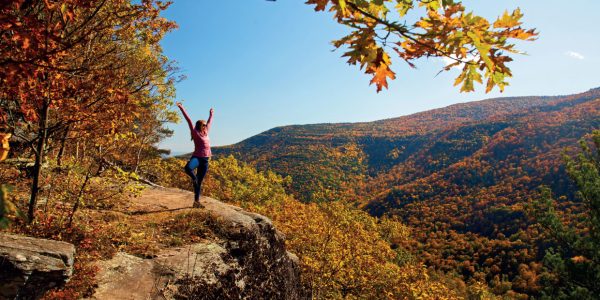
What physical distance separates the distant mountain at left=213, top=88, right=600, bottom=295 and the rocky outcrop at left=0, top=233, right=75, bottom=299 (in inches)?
773

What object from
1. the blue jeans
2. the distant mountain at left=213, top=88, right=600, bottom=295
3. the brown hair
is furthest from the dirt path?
the distant mountain at left=213, top=88, right=600, bottom=295

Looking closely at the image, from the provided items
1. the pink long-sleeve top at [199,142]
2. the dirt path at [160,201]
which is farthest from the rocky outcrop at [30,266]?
the pink long-sleeve top at [199,142]

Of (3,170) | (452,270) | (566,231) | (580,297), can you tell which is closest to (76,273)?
(3,170)

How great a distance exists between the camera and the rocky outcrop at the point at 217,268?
209 inches

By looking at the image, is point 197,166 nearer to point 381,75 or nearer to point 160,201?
point 160,201

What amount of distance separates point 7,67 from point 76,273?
3476 millimetres

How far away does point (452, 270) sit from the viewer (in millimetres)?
61219

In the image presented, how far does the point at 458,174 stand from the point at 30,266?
129 meters

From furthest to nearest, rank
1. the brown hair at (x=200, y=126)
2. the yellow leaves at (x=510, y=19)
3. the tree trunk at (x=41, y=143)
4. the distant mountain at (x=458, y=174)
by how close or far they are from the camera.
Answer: the distant mountain at (x=458, y=174), the brown hair at (x=200, y=126), the tree trunk at (x=41, y=143), the yellow leaves at (x=510, y=19)

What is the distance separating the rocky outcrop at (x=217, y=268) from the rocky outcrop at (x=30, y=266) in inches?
30.6

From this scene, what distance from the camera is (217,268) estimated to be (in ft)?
22.0

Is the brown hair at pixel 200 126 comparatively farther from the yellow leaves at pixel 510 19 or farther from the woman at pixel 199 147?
the yellow leaves at pixel 510 19

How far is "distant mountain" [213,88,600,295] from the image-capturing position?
220 feet

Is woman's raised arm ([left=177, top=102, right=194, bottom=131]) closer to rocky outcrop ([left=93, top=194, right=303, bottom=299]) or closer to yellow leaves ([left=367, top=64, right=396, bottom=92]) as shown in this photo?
rocky outcrop ([left=93, top=194, right=303, bottom=299])
